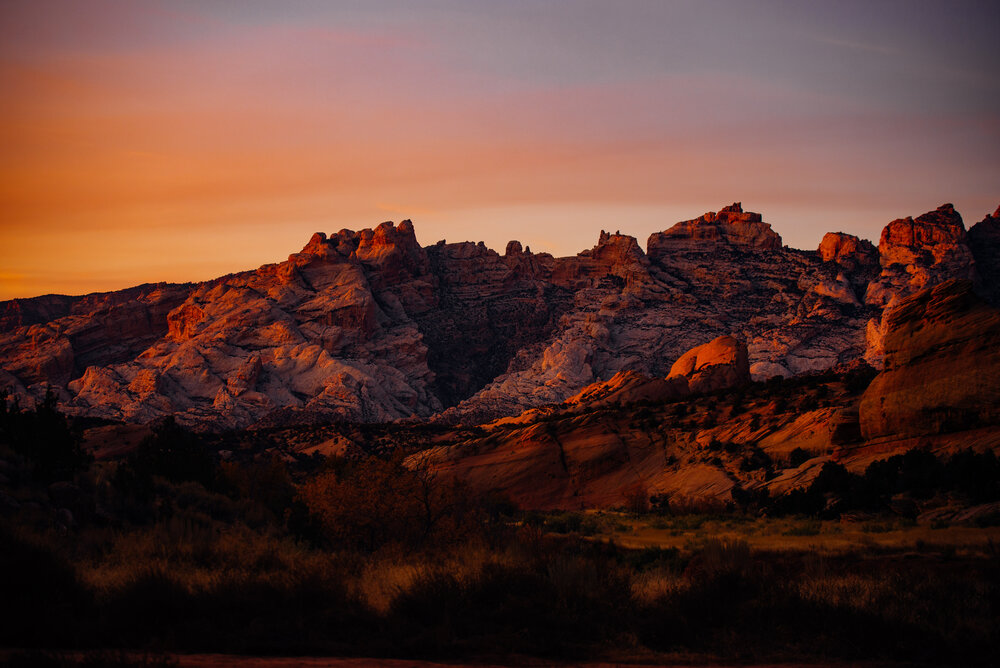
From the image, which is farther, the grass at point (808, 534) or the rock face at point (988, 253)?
the rock face at point (988, 253)

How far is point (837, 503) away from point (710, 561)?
53.2 ft

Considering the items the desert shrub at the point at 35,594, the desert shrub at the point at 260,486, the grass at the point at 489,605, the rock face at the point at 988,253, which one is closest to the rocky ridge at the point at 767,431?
the desert shrub at the point at 260,486

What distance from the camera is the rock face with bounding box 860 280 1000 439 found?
32191mm

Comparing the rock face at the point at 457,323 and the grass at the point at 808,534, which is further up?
the rock face at the point at 457,323

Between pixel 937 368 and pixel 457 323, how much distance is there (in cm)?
14138

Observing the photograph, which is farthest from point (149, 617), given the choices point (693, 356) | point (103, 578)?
point (693, 356)

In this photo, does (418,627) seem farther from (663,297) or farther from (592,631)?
(663,297)

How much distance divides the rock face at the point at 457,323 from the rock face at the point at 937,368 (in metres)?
77.0

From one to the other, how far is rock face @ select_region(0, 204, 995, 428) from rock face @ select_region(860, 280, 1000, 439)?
77020 mm

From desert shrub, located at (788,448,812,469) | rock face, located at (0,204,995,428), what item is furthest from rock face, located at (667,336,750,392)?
rock face, located at (0,204,995,428)

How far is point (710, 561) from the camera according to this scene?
54.5ft

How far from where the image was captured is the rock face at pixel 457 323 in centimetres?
12756

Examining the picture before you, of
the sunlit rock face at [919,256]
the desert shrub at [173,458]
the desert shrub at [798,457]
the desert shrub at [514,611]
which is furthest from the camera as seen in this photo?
the sunlit rock face at [919,256]

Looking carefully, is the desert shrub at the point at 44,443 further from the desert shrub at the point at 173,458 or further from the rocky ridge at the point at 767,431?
the rocky ridge at the point at 767,431
